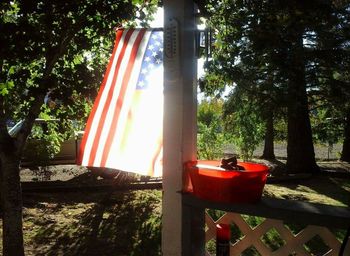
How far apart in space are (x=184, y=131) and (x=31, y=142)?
9395mm

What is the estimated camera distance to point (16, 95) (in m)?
5.65

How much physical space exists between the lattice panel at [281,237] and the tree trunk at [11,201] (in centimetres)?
290

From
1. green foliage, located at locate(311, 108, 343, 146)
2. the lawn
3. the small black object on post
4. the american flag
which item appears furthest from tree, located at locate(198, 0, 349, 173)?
the small black object on post

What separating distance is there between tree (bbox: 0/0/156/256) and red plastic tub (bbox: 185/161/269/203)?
2344 mm

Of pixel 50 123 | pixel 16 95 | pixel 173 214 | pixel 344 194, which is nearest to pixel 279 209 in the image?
pixel 173 214

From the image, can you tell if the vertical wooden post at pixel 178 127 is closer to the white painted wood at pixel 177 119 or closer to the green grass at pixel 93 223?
the white painted wood at pixel 177 119

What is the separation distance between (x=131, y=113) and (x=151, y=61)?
1.65ft

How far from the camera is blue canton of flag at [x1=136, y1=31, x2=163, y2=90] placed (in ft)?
11.4

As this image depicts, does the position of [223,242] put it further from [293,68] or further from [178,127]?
[293,68]

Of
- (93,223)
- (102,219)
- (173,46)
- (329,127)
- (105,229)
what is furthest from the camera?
(329,127)

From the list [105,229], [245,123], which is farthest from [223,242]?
[245,123]

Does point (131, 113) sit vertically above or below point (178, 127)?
above

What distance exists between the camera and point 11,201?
16.5 ft

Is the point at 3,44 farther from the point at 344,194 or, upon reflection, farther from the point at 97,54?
the point at 344,194
